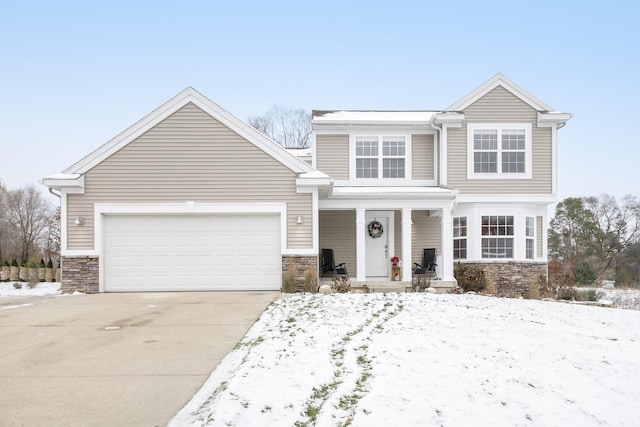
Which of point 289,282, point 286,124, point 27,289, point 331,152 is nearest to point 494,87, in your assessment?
point 331,152

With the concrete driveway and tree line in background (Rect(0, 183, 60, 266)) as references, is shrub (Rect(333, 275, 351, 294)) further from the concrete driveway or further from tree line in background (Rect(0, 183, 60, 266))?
tree line in background (Rect(0, 183, 60, 266))

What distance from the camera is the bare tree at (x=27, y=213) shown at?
36656 millimetres

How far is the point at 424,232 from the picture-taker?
1688 centimetres

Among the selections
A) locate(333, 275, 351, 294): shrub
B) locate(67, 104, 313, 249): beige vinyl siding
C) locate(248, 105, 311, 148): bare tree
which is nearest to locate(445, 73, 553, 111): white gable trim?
locate(67, 104, 313, 249): beige vinyl siding

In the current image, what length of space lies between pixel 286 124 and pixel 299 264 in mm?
24950

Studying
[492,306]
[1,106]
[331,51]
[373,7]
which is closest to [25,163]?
[1,106]

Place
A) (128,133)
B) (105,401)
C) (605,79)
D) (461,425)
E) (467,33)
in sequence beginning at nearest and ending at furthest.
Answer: (461,425) < (105,401) < (128,133) < (467,33) < (605,79)

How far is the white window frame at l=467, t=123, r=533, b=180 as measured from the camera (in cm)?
1608

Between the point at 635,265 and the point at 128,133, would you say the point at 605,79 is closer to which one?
the point at 635,265

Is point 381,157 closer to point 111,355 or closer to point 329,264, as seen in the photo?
point 329,264

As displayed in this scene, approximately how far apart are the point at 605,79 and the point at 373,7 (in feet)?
54.8

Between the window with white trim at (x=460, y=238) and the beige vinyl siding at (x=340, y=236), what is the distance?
3433mm

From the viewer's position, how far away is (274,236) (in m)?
13.0

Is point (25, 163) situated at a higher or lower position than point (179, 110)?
higher
